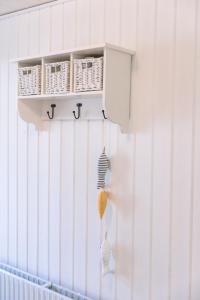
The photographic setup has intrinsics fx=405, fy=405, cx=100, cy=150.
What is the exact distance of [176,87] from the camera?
1.88 metres

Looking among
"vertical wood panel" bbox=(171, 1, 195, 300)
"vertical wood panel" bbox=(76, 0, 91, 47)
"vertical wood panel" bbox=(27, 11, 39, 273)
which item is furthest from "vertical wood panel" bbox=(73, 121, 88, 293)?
"vertical wood panel" bbox=(171, 1, 195, 300)

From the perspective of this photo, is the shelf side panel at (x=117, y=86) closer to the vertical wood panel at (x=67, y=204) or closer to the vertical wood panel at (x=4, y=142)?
the vertical wood panel at (x=67, y=204)

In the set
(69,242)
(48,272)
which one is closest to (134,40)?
(69,242)

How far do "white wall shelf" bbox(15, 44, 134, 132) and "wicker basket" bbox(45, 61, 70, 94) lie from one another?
0.03 meters

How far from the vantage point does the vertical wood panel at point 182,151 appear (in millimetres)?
1831

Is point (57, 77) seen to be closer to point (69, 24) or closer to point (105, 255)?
point (69, 24)

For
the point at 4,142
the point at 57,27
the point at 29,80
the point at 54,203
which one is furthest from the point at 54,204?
the point at 57,27

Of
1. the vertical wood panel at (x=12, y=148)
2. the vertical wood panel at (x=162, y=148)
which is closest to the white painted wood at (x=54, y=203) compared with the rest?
the vertical wood panel at (x=12, y=148)

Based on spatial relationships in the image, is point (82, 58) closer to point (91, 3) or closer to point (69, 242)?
point (91, 3)

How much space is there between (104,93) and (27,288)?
1.32 metres

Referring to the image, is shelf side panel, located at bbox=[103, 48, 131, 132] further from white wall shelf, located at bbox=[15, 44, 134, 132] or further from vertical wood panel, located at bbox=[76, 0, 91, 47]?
vertical wood panel, located at bbox=[76, 0, 91, 47]

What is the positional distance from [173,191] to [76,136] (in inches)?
27.2

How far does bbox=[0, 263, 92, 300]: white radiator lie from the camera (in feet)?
7.53

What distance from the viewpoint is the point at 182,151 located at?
1863 millimetres
